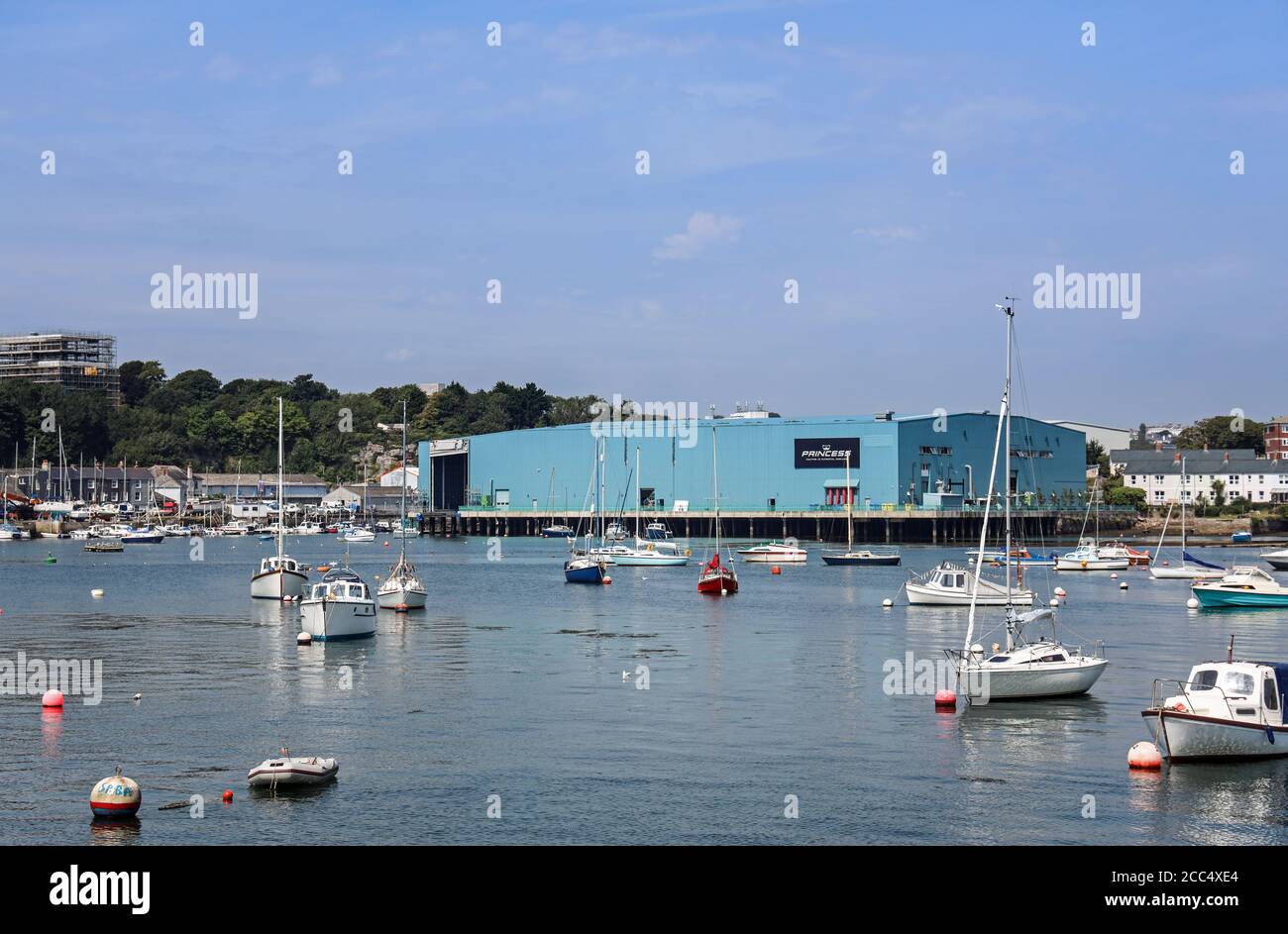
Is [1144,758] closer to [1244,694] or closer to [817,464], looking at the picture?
[1244,694]

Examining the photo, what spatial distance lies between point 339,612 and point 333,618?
375 millimetres

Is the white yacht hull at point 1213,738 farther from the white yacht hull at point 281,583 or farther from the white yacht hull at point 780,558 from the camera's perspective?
the white yacht hull at point 780,558

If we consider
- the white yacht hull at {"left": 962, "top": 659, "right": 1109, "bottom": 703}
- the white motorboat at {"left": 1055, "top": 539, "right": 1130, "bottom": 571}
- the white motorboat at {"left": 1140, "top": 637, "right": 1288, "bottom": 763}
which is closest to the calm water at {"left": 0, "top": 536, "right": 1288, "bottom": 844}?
the white motorboat at {"left": 1140, "top": 637, "right": 1288, "bottom": 763}

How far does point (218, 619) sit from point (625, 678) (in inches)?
1206

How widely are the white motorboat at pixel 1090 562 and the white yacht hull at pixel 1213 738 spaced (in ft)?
294

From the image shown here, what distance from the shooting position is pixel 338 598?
60.0m

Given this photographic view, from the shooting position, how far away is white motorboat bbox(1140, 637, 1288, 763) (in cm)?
3281

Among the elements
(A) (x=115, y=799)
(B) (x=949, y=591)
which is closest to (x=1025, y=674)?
(A) (x=115, y=799)

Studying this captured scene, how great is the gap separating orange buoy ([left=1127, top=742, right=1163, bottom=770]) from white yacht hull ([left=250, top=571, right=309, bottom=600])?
2120 inches
